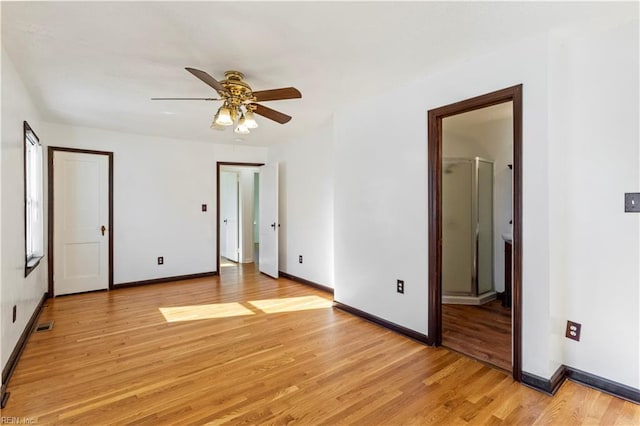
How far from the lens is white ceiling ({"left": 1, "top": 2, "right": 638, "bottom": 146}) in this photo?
1.77 meters

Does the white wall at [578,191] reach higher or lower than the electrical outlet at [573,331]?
higher

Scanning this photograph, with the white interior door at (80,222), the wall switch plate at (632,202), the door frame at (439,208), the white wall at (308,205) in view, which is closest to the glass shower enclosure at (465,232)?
the door frame at (439,208)

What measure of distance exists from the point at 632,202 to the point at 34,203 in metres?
5.19

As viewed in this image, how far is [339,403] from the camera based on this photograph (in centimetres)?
195

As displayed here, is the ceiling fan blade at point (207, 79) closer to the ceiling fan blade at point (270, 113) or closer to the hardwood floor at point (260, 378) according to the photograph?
the ceiling fan blade at point (270, 113)

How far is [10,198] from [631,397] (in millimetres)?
4295

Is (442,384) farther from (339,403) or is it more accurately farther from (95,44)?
(95,44)

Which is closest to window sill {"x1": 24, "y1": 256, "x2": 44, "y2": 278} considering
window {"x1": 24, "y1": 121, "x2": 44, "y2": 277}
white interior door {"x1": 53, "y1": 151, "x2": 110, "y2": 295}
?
window {"x1": 24, "y1": 121, "x2": 44, "y2": 277}

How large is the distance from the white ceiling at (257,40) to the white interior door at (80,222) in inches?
52.9

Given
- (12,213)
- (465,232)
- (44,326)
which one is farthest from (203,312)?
(465,232)

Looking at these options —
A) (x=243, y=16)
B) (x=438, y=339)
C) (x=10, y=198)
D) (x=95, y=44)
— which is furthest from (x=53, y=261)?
(x=438, y=339)

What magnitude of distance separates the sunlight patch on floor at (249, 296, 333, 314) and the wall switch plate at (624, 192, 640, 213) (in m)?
2.75

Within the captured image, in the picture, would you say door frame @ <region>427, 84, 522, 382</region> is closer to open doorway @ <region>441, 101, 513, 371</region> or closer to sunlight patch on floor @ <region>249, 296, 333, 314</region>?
open doorway @ <region>441, 101, 513, 371</region>

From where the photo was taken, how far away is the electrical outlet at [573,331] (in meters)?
2.19
